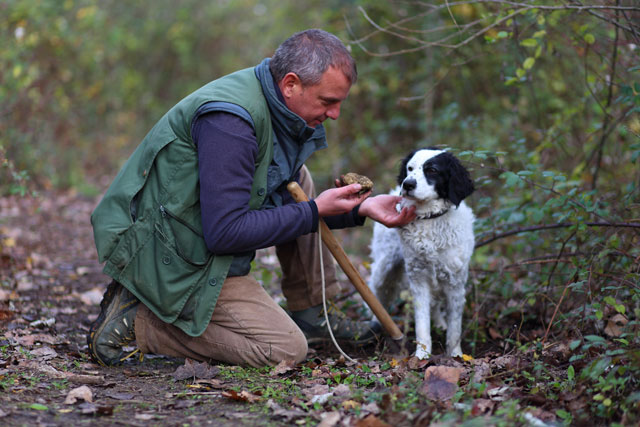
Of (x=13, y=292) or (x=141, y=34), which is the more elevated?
(x=141, y=34)

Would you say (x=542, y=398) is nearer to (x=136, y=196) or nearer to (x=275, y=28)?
(x=136, y=196)

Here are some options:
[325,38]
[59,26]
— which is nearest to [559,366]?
[325,38]

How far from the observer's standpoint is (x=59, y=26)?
334 inches

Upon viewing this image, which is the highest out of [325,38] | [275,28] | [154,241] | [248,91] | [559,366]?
[275,28]

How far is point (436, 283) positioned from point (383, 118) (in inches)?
231

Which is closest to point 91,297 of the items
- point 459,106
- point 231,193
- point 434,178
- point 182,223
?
point 182,223

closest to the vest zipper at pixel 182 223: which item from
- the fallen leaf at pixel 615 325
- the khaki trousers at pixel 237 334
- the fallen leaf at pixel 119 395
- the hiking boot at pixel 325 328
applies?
the khaki trousers at pixel 237 334

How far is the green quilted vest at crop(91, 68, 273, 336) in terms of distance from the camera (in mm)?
3107

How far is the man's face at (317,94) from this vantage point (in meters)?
3.10

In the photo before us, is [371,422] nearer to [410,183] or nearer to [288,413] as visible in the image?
[288,413]

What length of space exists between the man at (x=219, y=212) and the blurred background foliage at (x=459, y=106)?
0.88 m

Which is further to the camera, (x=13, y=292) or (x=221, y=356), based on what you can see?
(x=13, y=292)

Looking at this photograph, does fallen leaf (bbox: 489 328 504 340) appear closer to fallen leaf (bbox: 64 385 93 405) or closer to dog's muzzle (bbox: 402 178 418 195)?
dog's muzzle (bbox: 402 178 418 195)

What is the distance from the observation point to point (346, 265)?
3.42m
